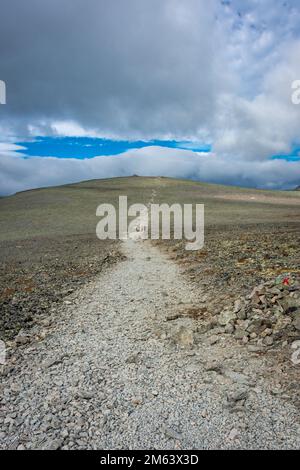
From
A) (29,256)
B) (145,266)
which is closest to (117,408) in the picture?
(145,266)

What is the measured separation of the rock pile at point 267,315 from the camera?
9.92 meters

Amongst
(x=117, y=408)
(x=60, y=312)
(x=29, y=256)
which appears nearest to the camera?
(x=117, y=408)

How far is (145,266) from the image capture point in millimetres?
21625

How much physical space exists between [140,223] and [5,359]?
38273 millimetres

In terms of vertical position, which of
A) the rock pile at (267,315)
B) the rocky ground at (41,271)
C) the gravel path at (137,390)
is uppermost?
the rock pile at (267,315)

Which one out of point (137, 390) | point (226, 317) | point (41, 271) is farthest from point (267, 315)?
point (41, 271)

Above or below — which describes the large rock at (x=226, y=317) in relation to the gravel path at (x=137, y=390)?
above

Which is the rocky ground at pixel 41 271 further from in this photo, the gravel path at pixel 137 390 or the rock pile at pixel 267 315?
the rock pile at pixel 267 315

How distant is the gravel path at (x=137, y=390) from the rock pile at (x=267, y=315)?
769mm

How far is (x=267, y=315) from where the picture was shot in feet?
36.2

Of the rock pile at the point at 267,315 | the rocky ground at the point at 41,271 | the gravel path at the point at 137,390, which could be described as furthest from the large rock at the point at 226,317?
the rocky ground at the point at 41,271

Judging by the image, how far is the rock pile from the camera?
992 centimetres
